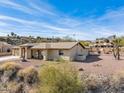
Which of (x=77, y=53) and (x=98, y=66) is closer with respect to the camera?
(x=98, y=66)

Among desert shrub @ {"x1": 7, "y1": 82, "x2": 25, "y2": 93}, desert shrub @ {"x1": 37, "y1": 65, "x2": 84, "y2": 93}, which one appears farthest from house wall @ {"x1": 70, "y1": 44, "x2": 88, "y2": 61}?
desert shrub @ {"x1": 37, "y1": 65, "x2": 84, "y2": 93}

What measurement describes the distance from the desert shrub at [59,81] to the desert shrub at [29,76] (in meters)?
4.73

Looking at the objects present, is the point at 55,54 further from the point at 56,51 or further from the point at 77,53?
the point at 77,53

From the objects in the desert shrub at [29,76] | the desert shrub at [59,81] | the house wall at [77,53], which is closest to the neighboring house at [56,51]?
the house wall at [77,53]

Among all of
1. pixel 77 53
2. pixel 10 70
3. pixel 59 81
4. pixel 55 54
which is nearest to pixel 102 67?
pixel 59 81

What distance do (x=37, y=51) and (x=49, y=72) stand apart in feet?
76.9

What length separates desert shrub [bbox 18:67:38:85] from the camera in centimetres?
2325

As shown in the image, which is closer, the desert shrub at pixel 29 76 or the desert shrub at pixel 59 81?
the desert shrub at pixel 59 81

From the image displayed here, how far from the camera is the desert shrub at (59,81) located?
18.2 m

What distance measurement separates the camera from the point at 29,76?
2366cm

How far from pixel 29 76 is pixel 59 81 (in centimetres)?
653

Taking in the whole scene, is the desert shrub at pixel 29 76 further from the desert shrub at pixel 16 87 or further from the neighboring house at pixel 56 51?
the neighboring house at pixel 56 51

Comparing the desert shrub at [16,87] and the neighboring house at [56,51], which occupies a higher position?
the neighboring house at [56,51]

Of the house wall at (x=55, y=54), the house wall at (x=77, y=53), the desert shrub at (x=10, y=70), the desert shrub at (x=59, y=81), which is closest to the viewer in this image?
the desert shrub at (x=59, y=81)
